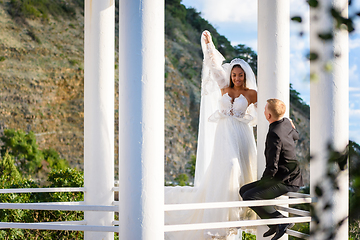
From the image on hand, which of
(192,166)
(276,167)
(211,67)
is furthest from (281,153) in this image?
(192,166)

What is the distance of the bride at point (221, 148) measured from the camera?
3.93 m

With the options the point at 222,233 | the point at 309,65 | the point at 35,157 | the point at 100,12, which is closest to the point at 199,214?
the point at 222,233

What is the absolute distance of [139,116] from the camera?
264cm

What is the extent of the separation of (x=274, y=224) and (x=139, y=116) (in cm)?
171

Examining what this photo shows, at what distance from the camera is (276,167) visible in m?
3.40

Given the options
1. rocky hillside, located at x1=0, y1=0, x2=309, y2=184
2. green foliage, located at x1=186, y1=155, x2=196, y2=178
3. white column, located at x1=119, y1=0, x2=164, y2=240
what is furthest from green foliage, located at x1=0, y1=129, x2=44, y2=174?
white column, located at x1=119, y1=0, x2=164, y2=240

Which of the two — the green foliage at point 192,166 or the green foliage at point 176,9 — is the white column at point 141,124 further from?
the green foliage at point 176,9

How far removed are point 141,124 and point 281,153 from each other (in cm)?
150

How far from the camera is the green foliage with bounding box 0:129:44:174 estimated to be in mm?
22844

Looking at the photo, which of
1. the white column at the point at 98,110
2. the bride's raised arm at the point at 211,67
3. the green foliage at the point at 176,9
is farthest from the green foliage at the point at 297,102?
the white column at the point at 98,110

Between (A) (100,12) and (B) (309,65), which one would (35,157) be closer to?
(A) (100,12)

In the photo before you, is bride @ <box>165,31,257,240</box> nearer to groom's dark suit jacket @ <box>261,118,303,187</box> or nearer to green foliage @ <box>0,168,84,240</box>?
groom's dark suit jacket @ <box>261,118,303,187</box>

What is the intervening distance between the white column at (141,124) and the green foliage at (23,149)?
2218 cm

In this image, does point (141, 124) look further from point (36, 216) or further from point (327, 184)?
point (36, 216)
